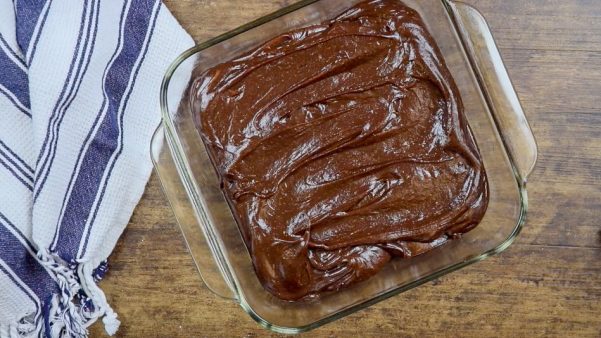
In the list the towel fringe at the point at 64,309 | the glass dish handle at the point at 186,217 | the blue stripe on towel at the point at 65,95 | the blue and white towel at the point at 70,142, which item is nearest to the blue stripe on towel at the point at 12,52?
the blue and white towel at the point at 70,142

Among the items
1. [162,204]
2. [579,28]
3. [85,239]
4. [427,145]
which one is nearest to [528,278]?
[427,145]

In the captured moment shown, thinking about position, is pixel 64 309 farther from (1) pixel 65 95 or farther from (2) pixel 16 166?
(1) pixel 65 95

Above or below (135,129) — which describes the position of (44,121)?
above

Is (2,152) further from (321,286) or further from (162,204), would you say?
(321,286)

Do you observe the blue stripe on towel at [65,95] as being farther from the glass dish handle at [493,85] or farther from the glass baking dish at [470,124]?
the glass dish handle at [493,85]

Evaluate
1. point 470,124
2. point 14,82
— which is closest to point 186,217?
point 14,82

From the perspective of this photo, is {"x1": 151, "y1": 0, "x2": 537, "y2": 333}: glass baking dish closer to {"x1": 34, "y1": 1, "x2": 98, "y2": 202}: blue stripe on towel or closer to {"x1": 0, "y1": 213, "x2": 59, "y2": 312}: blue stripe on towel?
{"x1": 34, "y1": 1, "x2": 98, "y2": 202}: blue stripe on towel

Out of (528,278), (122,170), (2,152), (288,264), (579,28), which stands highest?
(2,152)
